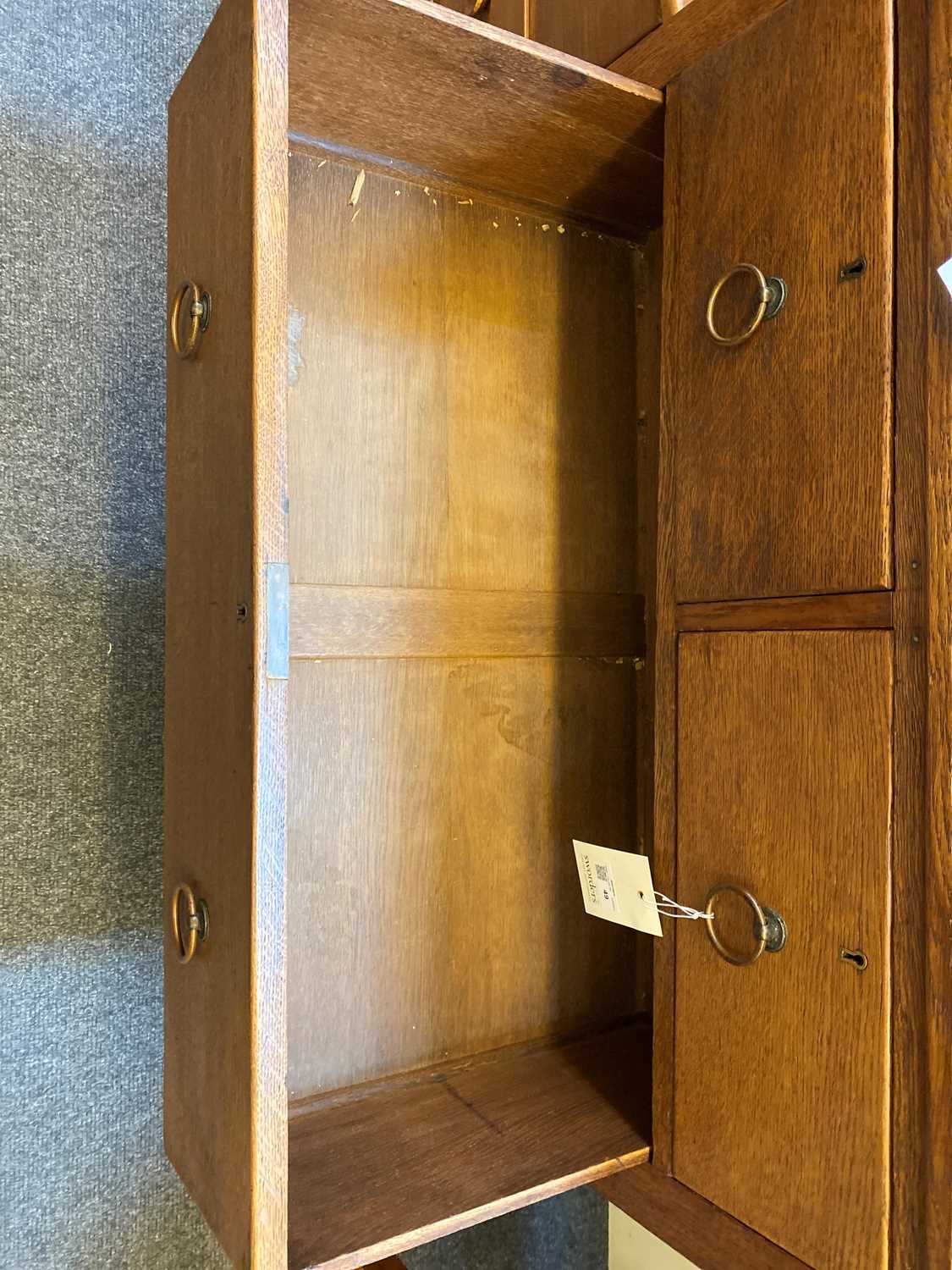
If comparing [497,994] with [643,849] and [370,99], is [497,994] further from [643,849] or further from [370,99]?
[370,99]

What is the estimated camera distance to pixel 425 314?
2.92 ft

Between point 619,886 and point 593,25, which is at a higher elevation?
point 593,25

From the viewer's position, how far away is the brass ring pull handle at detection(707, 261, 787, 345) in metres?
0.66

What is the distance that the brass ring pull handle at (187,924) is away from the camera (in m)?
0.68

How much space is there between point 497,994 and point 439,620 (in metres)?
0.38

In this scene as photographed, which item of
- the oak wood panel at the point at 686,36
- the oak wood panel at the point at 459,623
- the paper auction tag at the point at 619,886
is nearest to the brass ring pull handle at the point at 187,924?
the oak wood panel at the point at 459,623

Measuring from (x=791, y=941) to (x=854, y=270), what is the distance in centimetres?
46

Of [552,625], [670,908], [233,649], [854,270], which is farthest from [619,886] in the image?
[854,270]

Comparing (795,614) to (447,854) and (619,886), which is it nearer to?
(619,886)

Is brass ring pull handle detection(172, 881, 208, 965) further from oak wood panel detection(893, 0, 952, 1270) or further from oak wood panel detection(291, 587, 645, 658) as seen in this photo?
oak wood panel detection(893, 0, 952, 1270)

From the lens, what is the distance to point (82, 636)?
2.93 feet

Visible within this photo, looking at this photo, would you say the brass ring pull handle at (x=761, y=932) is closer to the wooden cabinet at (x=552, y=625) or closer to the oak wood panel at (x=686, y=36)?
the wooden cabinet at (x=552, y=625)

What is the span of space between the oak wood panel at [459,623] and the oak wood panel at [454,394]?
17 millimetres

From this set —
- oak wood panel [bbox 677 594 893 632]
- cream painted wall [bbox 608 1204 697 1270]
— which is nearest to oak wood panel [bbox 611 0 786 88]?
oak wood panel [bbox 677 594 893 632]
